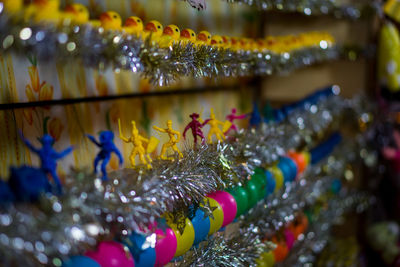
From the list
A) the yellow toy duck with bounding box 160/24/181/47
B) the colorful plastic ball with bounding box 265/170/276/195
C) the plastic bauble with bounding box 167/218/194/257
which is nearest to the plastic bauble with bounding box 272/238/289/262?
the colorful plastic ball with bounding box 265/170/276/195

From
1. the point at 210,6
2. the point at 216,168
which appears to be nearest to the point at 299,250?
the point at 216,168

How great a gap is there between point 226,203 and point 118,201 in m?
0.30

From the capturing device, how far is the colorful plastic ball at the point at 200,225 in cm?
72

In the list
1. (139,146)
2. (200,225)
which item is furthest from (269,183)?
(139,146)

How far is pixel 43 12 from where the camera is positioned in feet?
1.62

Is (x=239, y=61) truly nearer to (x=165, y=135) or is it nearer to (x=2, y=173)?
(x=165, y=135)

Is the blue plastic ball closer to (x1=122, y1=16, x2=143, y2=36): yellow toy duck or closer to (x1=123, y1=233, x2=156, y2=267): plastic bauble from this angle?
(x1=123, y1=233, x2=156, y2=267): plastic bauble

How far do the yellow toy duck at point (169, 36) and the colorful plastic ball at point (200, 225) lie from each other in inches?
11.9

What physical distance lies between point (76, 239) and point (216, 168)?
1.05ft

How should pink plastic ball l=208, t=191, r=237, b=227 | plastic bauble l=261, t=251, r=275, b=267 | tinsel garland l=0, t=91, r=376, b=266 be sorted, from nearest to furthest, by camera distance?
1. tinsel garland l=0, t=91, r=376, b=266
2. pink plastic ball l=208, t=191, r=237, b=227
3. plastic bauble l=261, t=251, r=275, b=267

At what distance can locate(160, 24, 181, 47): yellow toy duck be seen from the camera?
2.08 ft

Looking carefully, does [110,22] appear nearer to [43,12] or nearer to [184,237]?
[43,12]

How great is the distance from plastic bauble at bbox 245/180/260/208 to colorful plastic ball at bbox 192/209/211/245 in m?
0.17

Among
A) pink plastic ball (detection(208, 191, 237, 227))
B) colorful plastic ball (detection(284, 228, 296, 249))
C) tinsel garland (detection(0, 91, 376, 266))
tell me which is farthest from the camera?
colorful plastic ball (detection(284, 228, 296, 249))
